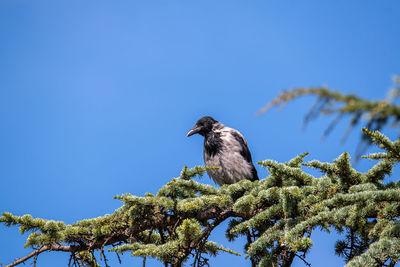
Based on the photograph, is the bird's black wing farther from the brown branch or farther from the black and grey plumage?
Answer: the brown branch

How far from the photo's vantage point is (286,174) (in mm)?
3551

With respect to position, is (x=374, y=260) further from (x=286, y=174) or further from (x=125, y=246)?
(x=125, y=246)

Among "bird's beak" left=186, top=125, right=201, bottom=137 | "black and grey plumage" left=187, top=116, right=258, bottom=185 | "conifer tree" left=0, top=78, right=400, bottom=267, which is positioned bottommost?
"conifer tree" left=0, top=78, right=400, bottom=267

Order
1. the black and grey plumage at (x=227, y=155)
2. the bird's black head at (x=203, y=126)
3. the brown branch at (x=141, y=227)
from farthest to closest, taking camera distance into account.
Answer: the bird's black head at (x=203, y=126) → the black and grey plumage at (x=227, y=155) → the brown branch at (x=141, y=227)

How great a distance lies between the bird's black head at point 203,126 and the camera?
318 inches

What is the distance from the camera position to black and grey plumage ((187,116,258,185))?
7.28 metres

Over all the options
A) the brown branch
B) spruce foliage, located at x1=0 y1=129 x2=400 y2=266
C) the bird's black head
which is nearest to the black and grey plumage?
the bird's black head

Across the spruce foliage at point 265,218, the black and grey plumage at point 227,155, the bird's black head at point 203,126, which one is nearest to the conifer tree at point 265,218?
the spruce foliage at point 265,218

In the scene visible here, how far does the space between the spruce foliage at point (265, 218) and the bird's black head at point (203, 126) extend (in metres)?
3.88

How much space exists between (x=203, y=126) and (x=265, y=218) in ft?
15.9

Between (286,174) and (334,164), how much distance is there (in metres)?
0.46

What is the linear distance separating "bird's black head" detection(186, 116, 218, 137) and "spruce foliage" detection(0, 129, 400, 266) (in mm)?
3879

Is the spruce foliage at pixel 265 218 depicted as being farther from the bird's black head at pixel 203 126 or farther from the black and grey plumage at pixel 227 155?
the bird's black head at pixel 203 126

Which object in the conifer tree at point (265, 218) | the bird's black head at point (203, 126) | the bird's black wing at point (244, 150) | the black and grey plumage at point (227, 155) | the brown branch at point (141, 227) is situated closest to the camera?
the conifer tree at point (265, 218)
